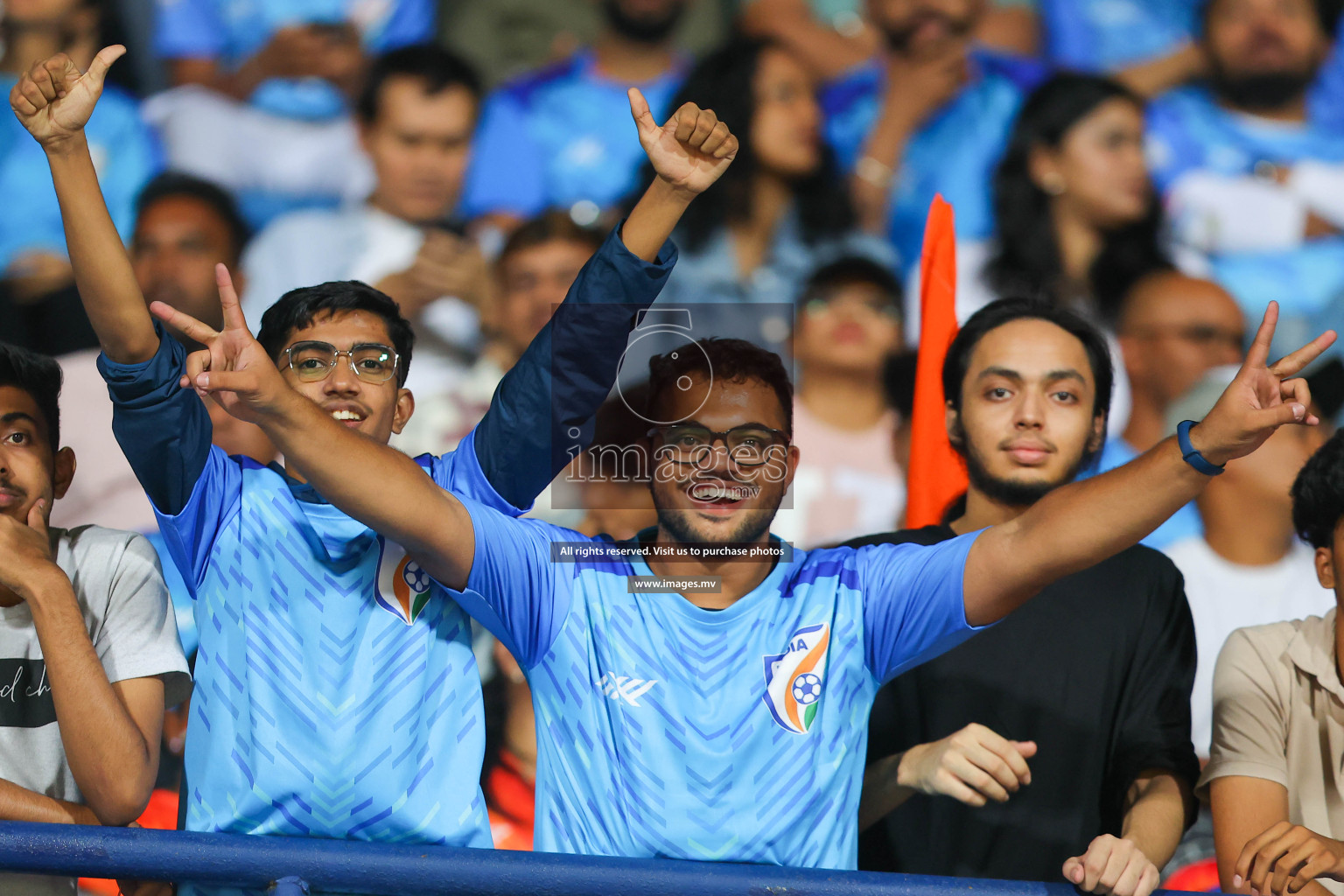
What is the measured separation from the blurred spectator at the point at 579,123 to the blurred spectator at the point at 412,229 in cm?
8

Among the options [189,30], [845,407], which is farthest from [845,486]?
[189,30]

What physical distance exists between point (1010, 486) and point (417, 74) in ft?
6.65

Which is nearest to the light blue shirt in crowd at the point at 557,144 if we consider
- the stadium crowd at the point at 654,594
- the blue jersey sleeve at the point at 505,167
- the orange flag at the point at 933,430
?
the blue jersey sleeve at the point at 505,167

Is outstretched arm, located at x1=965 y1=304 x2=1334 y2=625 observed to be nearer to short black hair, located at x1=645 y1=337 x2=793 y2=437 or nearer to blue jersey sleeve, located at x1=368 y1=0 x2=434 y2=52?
short black hair, located at x1=645 y1=337 x2=793 y2=437

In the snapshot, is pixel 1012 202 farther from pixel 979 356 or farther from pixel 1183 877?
pixel 1183 877

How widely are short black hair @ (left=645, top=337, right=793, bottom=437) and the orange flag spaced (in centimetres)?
59

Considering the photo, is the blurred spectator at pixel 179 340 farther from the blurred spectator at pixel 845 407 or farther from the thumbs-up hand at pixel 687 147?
the thumbs-up hand at pixel 687 147

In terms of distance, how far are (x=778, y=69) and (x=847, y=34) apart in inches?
10.2

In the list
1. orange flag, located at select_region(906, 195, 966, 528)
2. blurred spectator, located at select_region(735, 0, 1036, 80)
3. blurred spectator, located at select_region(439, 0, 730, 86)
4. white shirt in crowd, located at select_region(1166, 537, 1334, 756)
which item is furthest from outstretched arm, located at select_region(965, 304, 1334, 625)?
blurred spectator, located at select_region(439, 0, 730, 86)

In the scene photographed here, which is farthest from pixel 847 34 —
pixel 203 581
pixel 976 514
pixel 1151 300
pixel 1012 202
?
pixel 203 581

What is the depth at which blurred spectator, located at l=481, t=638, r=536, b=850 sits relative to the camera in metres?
2.60

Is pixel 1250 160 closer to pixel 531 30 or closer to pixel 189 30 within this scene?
pixel 531 30

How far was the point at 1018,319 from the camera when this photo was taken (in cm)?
202

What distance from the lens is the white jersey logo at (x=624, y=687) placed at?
1460mm
